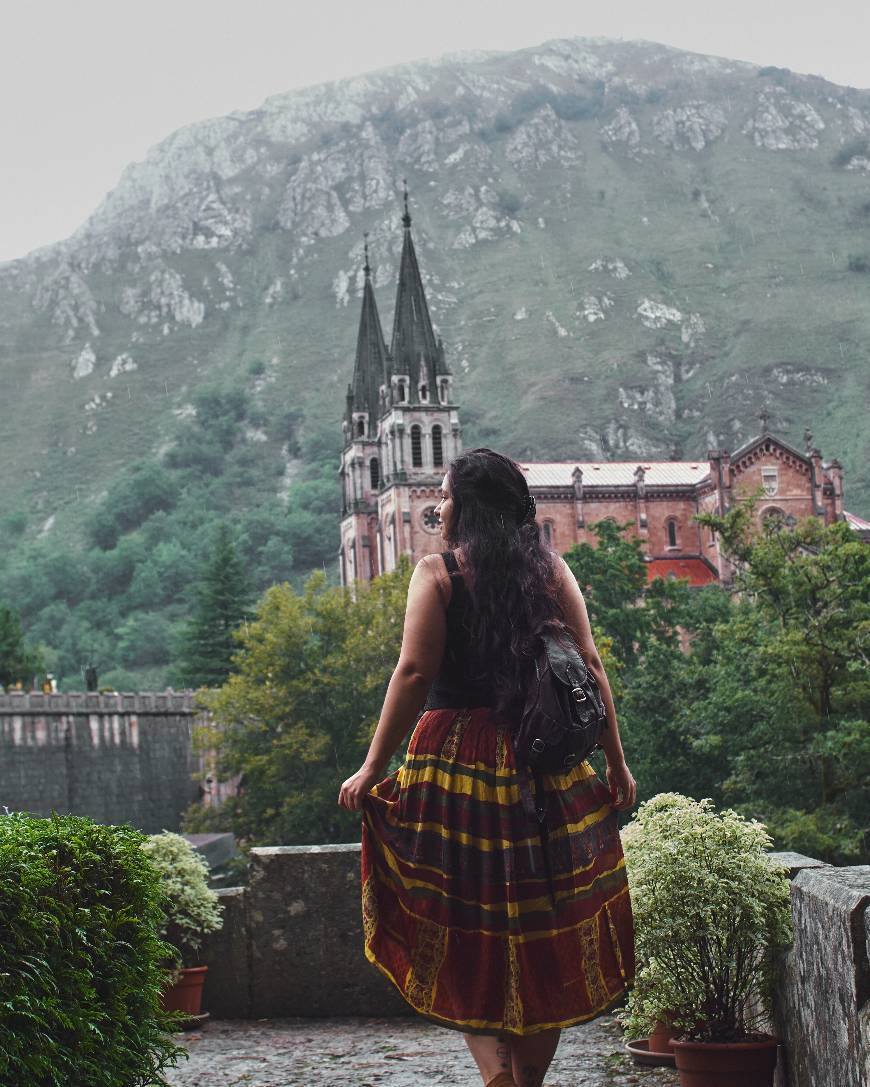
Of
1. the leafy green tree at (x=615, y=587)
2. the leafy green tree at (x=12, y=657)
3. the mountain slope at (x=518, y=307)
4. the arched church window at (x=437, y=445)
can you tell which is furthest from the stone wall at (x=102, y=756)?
the mountain slope at (x=518, y=307)

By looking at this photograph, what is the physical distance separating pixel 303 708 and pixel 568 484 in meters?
30.7

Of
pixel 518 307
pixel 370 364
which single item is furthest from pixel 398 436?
pixel 518 307

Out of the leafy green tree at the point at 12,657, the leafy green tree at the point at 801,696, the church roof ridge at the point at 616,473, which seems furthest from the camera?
the church roof ridge at the point at 616,473

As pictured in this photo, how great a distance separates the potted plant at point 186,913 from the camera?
8.61 meters

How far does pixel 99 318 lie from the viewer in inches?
7308

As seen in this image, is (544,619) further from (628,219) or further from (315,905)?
(628,219)

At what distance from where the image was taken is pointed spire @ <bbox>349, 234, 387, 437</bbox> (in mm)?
82000

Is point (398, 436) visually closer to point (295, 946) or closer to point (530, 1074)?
point (295, 946)

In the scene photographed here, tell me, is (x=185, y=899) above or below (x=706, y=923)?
below

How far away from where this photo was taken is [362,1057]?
7.46m

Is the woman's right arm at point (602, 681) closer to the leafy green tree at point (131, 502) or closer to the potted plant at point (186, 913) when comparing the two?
the potted plant at point (186, 913)

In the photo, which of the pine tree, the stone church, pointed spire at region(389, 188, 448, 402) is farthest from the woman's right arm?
pointed spire at region(389, 188, 448, 402)

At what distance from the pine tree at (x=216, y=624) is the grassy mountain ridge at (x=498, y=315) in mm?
58251

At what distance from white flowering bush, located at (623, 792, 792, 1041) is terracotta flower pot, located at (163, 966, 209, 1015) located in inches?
142
